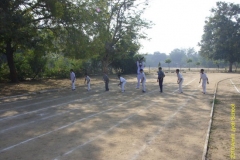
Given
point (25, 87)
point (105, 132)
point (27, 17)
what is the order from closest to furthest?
point (105, 132), point (27, 17), point (25, 87)

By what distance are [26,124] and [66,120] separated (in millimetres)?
1300

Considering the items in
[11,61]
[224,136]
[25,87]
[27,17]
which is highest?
[27,17]

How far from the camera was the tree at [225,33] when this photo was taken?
5306cm

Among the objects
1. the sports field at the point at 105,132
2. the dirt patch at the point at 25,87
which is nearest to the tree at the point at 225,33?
the dirt patch at the point at 25,87

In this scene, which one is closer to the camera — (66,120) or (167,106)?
(66,120)

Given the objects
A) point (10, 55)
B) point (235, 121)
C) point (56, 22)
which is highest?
point (56, 22)

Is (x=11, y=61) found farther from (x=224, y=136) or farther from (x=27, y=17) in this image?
(x=224, y=136)

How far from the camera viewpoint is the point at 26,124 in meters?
8.29

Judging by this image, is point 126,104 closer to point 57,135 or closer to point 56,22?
point 57,135

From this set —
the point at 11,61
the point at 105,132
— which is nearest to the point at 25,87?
the point at 11,61

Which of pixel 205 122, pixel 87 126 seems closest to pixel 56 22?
pixel 87 126

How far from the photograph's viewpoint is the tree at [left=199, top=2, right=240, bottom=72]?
5306 cm

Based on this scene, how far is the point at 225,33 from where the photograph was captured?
5381 centimetres

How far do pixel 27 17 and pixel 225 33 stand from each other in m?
47.4
